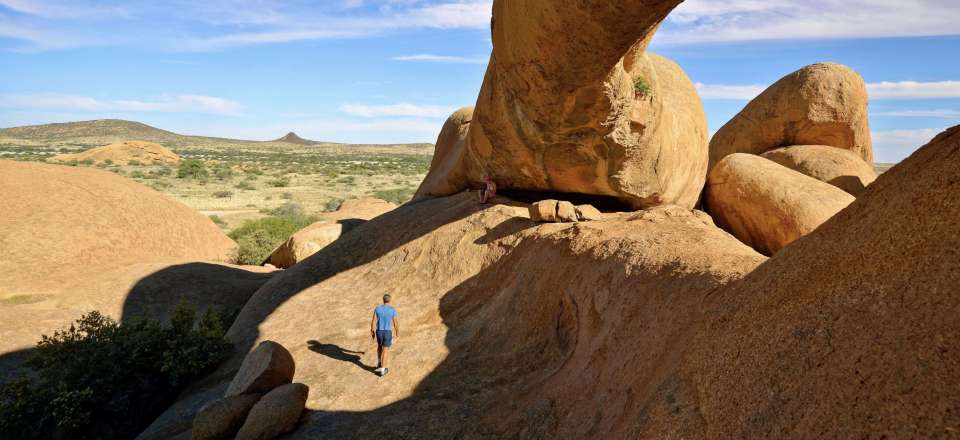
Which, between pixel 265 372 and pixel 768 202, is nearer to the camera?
pixel 265 372

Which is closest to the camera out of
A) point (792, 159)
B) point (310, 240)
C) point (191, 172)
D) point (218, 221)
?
point (792, 159)

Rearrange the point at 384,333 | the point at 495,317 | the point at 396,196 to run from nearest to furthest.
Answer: the point at 384,333 < the point at 495,317 < the point at 396,196

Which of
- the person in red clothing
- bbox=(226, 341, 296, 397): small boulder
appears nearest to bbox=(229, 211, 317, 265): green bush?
the person in red clothing

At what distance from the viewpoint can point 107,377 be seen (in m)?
9.16

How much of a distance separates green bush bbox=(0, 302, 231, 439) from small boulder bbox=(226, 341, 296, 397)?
2101 mm

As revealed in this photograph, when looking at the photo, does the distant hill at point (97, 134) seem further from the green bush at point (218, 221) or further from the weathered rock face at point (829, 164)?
the weathered rock face at point (829, 164)

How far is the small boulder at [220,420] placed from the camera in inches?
274

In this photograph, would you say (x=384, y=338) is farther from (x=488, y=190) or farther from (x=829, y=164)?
(x=829, y=164)

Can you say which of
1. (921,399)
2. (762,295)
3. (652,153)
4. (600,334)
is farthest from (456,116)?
(921,399)

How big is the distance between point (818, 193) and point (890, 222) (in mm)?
8718

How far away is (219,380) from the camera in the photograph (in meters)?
9.41

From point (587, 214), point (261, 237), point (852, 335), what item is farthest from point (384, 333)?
point (261, 237)

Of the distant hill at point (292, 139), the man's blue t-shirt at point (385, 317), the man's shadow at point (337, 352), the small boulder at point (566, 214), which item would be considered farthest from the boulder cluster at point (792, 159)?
the distant hill at point (292, 139)

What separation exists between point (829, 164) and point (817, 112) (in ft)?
7.64
